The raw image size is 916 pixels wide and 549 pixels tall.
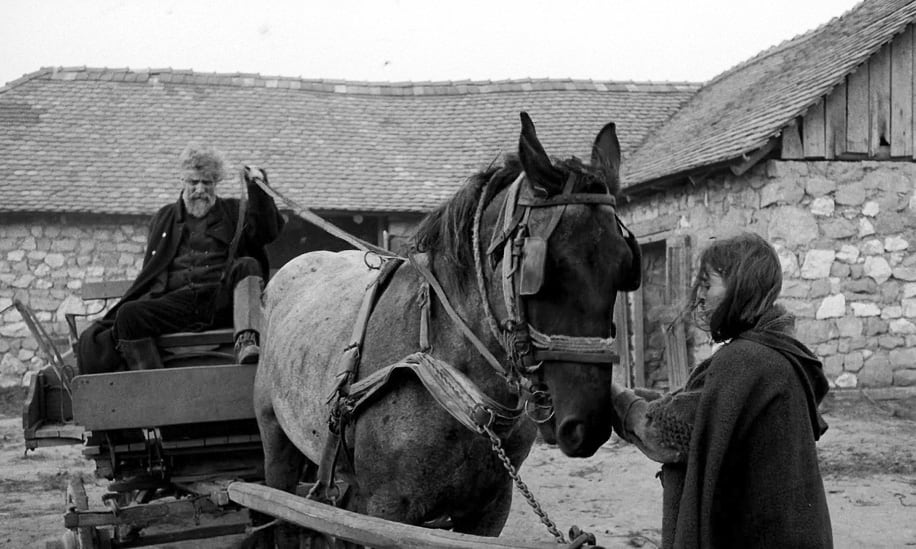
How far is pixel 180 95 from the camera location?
18094 mm

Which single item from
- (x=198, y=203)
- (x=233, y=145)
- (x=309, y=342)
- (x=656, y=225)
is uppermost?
(x=233, y=145)

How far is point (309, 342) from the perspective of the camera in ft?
12.5

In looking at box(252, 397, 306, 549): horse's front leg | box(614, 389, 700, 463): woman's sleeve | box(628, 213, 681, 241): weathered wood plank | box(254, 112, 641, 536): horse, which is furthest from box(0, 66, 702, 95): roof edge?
box(614, 389, 700, 463): woman's sleeve

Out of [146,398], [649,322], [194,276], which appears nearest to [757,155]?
[649,322]

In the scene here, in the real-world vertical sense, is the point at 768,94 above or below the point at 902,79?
above

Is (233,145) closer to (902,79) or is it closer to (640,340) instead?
(640,340)

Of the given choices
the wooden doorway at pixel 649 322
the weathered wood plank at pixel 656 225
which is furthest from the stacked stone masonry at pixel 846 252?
the wooden doorway at pixel 649 322

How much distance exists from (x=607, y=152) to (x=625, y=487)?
17.8 feet

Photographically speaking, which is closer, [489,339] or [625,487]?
[489,339]

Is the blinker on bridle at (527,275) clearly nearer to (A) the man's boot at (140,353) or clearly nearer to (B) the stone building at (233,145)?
(A) the man's boot at (140,353)

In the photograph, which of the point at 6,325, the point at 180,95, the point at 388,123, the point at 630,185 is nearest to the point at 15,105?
the point at 180,95

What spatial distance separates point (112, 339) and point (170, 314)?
1.08 feet

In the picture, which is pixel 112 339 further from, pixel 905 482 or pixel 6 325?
pixel 6 325

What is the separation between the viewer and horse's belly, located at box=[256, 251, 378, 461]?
3.58 metres
